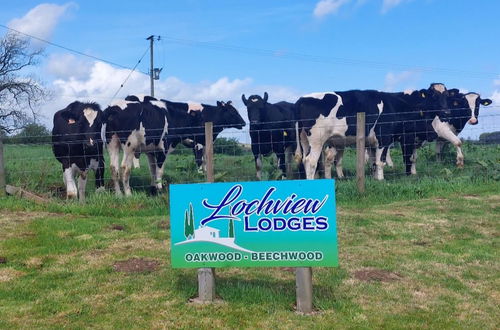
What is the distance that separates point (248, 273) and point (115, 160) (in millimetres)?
7545

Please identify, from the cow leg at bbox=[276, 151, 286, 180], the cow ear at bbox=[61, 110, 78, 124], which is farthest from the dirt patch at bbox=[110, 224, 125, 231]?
the cow leg at bbox=[276, 151, 286, 180]

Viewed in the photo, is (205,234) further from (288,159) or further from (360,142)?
(288,159)

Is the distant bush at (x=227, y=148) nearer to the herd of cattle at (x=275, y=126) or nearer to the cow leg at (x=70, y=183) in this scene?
the herd of cattle at (x=275, y=126)

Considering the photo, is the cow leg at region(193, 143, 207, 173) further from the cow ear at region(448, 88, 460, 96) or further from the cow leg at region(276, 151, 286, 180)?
the cow ear at region(448, 88, 460, 96)

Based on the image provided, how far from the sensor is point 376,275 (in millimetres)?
6395

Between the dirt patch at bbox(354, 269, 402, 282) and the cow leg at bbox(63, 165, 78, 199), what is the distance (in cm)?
774

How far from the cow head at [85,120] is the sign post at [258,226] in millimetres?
7521

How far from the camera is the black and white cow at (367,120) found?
1389 centimetres

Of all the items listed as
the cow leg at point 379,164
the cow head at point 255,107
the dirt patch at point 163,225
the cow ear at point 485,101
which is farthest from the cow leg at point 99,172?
the cow ear at point 485,101

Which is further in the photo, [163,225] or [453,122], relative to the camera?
[453,122]

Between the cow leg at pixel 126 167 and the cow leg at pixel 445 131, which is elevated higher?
the cow leg at pixel 445 131

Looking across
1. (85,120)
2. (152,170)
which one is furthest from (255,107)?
(85,120)

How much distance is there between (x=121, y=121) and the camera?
13297 mm

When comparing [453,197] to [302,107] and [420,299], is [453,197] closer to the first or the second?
[302,107]
